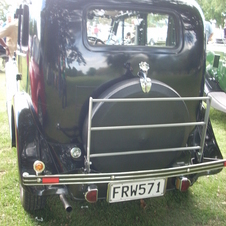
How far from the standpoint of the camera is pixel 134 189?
2.12 meters

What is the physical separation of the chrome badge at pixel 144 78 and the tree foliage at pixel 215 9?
15039 millimetres

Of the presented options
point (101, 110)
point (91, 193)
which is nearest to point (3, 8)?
point (101, 110)

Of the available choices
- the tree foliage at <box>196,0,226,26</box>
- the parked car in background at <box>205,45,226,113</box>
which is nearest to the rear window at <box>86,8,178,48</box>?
the parked car in background at <box>205,45,226,113</box>

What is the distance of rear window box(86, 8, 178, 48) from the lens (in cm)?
259

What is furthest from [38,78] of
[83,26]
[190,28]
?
[190,28]

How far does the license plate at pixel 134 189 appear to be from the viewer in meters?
2.06

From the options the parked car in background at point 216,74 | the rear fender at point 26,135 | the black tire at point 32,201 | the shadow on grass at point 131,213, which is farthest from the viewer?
the parked car in background at point 216,74

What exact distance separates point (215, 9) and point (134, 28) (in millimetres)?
14648

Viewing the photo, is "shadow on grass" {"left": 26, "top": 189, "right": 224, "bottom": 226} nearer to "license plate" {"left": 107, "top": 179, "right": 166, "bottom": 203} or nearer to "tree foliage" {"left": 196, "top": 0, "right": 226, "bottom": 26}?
"license plate" {"left": 107, "top": 179, "right": 166, "bottom": 203}

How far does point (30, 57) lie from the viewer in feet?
7.52

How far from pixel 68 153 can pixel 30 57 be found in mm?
872

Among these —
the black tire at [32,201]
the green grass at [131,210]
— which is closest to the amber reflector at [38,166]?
the black tire at [32,201]

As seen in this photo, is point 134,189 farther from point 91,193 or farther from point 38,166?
point 38,166

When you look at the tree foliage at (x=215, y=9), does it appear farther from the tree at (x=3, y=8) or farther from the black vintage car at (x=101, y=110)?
the tree at (x=3, y=8)
